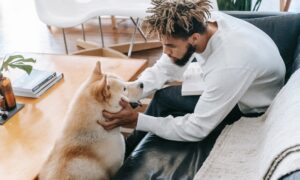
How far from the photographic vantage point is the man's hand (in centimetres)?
141

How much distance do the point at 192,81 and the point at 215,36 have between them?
0.33 m

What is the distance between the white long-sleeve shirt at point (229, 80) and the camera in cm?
136

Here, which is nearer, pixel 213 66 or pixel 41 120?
pixel 213 66

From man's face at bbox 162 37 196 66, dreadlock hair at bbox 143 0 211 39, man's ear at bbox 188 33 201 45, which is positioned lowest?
man's face at bbox 162 37 196 66

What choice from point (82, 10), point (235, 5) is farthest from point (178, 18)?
point (82, 10)

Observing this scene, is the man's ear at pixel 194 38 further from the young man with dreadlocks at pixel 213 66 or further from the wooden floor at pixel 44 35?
the wooden floor at pixel 44 35

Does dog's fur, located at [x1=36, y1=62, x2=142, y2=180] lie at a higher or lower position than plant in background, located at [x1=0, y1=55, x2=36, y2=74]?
lower

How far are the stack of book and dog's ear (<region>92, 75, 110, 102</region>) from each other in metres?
0.58

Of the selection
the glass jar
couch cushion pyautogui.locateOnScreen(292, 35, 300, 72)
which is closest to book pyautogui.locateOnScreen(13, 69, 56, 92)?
the glass jar

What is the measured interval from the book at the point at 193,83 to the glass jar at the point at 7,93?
2.80 feet

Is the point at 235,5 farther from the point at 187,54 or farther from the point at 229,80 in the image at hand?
the point at 229,80

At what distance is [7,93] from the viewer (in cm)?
166

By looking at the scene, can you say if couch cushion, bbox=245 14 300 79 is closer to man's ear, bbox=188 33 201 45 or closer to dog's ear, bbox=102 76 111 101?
man's ear, bbox=188 33 201 45

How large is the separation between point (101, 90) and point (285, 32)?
1006mm
